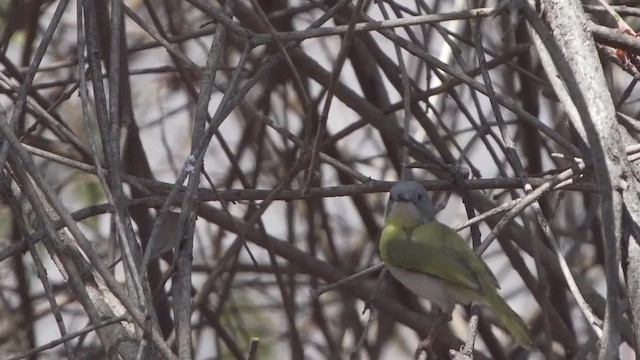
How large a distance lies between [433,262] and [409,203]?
0.69ft

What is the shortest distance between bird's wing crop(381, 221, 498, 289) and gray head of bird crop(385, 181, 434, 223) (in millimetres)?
57

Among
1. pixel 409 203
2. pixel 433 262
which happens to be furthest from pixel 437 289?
pixel 409 203

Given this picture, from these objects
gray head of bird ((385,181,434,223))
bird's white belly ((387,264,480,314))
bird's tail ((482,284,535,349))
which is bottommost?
bird's tail ((482,284,535,349))

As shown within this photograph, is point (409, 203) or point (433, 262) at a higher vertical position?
point (409, 203)

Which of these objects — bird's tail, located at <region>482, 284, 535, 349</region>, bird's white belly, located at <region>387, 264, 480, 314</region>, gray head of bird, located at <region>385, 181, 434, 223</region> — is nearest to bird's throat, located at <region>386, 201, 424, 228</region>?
gray head of bird, located at <region>385, 181, 434, 223</region>

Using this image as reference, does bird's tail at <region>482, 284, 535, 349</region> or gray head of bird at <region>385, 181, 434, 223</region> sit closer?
bird's tail at <region>482, 284, 535, 349</region>

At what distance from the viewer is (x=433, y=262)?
3.17 metres

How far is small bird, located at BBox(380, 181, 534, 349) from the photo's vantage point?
9.95ft

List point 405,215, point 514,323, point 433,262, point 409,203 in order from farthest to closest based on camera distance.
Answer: point 405,215 → point 409,203 → point 433,262 → point 514,323

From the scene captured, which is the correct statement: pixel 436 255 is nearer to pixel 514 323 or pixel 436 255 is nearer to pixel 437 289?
pixel 437 289

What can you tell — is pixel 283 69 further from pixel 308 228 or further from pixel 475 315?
pixel 475 315

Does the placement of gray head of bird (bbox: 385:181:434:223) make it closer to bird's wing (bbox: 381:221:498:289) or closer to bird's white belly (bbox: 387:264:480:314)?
bird's wing (bbox: 381:221:498:289)

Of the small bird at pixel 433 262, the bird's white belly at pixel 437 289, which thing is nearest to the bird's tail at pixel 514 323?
the small bird at pixel 433 262

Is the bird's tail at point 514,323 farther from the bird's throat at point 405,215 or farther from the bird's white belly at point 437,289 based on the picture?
the bird's throat at point 405,215
